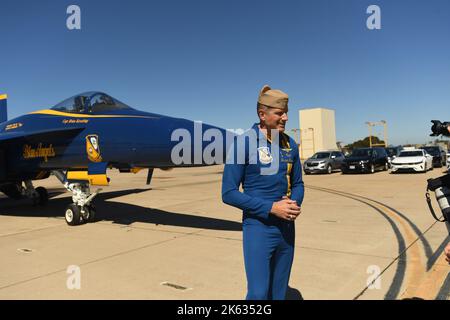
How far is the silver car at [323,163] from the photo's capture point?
23844 millimetres

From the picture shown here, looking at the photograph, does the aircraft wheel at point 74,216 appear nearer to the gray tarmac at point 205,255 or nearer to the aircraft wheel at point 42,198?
the gray tarmac at point 205,255

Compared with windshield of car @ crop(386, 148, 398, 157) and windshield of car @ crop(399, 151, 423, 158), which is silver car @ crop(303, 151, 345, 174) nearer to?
windshield of car @ crop(399, 151, 423, 158)

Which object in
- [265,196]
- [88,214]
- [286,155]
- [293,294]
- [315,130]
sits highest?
[315,130]

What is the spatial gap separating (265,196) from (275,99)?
67cm

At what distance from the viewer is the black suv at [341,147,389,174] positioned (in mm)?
22031

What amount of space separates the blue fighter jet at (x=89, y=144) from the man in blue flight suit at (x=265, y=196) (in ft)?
10.0

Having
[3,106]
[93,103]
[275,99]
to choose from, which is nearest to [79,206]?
[93,103]

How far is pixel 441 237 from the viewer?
626 cm

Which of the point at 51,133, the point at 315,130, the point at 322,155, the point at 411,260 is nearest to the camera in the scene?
the point at 411,260

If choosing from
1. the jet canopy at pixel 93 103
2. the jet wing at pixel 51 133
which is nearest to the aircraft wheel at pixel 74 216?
the jet wing at pixel 51 133

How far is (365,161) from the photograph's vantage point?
72.2 feet

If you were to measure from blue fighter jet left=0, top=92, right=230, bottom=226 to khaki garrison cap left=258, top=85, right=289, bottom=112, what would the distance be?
309 cm

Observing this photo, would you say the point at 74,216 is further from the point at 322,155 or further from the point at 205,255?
the point at 322,155

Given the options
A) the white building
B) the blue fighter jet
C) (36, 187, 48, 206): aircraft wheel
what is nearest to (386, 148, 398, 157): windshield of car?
(36, 187, 48, 206): aircraft wheel
